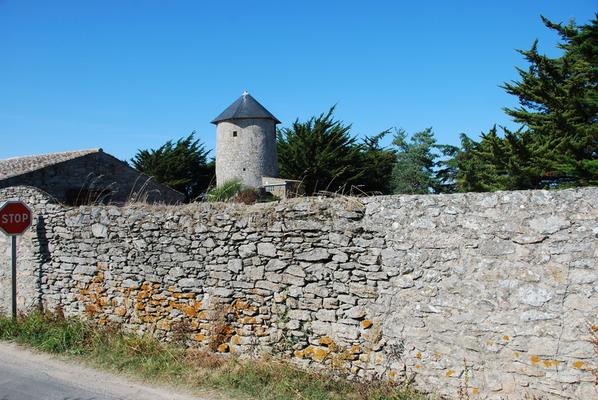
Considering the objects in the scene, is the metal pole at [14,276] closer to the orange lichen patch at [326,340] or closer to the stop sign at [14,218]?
the stop sign at [14,218]

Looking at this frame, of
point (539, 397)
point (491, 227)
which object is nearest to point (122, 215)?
point (491, 227)

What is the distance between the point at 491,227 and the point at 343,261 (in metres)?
1.74

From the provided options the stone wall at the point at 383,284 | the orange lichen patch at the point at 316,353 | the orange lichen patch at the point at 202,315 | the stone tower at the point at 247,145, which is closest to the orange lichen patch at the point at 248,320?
the stone wall at the point at 383,284

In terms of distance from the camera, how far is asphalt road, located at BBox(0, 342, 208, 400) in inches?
207

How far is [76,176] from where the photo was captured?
15773 mm

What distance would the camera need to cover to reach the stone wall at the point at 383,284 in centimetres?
432

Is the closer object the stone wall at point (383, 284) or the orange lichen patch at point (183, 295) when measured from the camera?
the stone wall at point (383, 284)

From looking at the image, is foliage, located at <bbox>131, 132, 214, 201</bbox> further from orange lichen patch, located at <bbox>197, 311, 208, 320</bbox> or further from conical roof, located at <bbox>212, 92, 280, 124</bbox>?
orange lichen patch, located at <bbox>197, 311, 208, 320</bbox>

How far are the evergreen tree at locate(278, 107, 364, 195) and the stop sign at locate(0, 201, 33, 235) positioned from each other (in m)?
21.3

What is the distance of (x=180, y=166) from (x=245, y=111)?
10047mm

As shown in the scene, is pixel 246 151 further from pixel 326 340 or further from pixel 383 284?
pixel 383 284

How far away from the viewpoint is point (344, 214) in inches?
218

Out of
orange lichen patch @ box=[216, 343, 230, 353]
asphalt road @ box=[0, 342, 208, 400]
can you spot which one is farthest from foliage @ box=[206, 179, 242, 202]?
asphalt road @ box=[0, 342, 208, 400]

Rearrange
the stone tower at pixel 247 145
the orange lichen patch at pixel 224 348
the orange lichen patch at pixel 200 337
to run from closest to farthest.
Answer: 1. the orange lichen patch at pixel 224 348
2. the orange lichen patch at pixel 200 337
3. the stone tower at pixel 247 145
